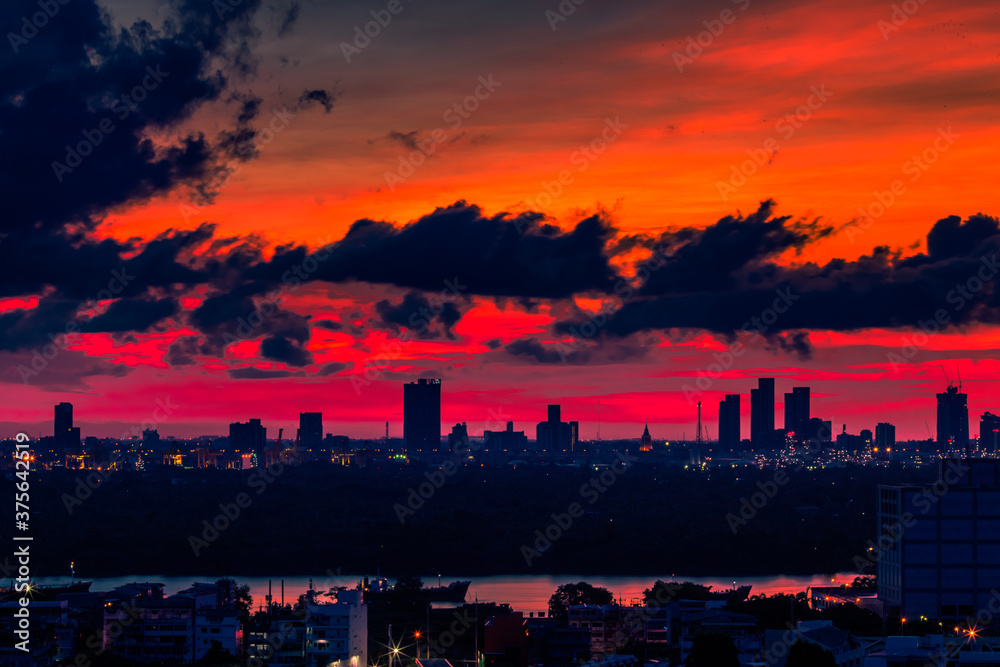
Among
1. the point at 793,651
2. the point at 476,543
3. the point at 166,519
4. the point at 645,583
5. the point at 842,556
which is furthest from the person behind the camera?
the point at 166,519

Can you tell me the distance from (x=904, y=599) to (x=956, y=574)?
1972mm

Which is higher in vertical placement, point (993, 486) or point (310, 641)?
point (993, 486)

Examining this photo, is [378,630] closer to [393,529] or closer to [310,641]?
[310,641]

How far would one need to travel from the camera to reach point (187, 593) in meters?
33.9

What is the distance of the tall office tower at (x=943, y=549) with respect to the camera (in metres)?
35.5

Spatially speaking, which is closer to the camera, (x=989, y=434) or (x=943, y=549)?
(x=943, y=549)

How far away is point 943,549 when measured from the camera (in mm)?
36344

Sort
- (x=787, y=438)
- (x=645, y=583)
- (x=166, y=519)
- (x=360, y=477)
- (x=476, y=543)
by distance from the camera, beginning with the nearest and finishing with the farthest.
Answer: (x=645, y=583) < (x=476, y=543) < (x=166, y=519) < (x=360, y=477) < (x=787, y=438)

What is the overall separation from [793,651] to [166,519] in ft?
176

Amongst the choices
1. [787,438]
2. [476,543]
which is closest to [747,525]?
[476,543]

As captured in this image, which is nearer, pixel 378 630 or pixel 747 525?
pixel 378 630

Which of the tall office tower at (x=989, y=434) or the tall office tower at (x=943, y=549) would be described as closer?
the tall office tower at (x=943, y=549)

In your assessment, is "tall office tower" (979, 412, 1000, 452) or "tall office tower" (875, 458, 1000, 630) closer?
"tall office tower" (875, 458, 1000, 630)

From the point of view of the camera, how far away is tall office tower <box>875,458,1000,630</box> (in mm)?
35469
